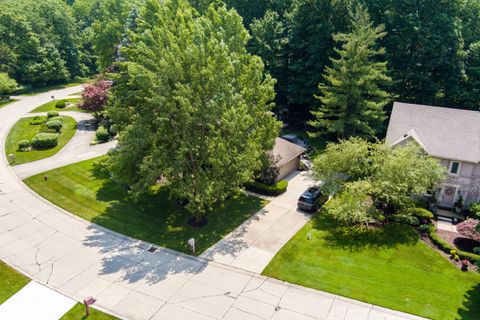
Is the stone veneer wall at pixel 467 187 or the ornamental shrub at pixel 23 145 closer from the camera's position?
the stone veneer wall at pixel 467 187

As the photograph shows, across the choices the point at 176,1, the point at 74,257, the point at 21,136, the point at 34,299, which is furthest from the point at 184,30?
the point at 21,136

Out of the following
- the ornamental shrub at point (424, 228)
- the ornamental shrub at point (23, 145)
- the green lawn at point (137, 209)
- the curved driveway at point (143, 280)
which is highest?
the ornamental shrub at point (424, 228)

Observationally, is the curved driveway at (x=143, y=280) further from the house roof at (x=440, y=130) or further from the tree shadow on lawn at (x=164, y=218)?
the house roof at (x=440, y=130)

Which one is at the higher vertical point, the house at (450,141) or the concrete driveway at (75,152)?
the house at (450,141)

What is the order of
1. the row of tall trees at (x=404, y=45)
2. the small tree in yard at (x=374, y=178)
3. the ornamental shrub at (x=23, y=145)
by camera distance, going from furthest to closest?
the row of tall trees at (x=404, y=45) → the ornamental shrub at (x=23, y=145) → the small tree in yard at (x=374, y=178)

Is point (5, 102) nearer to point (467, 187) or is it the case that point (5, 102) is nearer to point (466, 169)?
point (466, 169)

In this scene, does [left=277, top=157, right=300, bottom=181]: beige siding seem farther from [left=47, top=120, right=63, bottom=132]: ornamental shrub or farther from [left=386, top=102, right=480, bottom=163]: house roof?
[left=47, top=120, right=63, bottom=132]: ornamental shrub

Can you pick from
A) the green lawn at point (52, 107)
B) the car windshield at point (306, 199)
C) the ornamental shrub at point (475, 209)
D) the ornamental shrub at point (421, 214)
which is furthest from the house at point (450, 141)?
the green lawn at point (52, 107)
